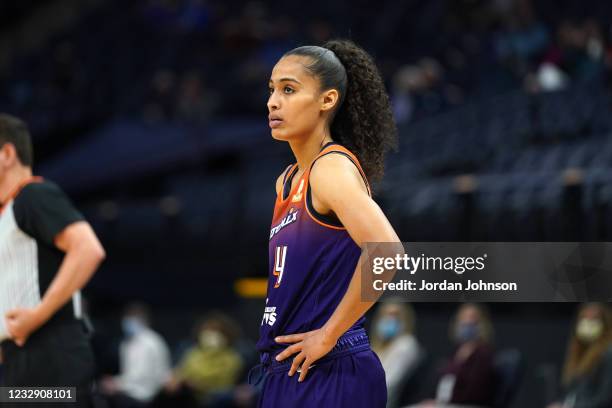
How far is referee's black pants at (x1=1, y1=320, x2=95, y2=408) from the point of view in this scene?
4039 millimetres

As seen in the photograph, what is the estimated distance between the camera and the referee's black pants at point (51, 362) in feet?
13.3

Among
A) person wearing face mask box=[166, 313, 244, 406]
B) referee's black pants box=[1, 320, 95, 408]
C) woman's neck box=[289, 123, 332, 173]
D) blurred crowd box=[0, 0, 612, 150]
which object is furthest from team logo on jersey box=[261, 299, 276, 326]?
blurred crowd box=[0, 0, 612, 150]

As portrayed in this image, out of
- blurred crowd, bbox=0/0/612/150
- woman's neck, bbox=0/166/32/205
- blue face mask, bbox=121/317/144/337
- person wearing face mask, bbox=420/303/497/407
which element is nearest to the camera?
woman's neck, bbox=0/166/32/205

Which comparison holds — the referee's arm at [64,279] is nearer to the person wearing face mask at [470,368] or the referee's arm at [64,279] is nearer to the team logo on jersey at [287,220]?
the team logo on jersey at [287,220]

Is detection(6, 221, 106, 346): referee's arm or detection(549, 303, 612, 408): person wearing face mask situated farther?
detection(549, 303, 612, 408): person wearing face mask

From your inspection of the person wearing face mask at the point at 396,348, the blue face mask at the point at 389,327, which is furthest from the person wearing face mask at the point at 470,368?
the blue face mask at the point at 389,327

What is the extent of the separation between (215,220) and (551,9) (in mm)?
4973

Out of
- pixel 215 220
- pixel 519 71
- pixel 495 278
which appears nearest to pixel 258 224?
pixel 215 220

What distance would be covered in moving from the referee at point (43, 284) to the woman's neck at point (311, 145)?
1.19 m

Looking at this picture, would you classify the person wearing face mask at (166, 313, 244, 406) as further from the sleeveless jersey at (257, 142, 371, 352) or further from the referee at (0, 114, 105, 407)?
the sleeveless jersey at (257, 142, 371, 352)

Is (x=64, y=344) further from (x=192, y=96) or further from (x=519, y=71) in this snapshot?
(x=192, y=96)

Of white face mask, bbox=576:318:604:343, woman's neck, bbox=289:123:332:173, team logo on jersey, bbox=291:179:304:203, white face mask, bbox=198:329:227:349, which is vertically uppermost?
white face mask, bbox=198:329:227:349

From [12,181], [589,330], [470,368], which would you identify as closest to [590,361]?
[589,330]

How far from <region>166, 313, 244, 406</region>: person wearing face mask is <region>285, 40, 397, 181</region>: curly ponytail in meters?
6.75
